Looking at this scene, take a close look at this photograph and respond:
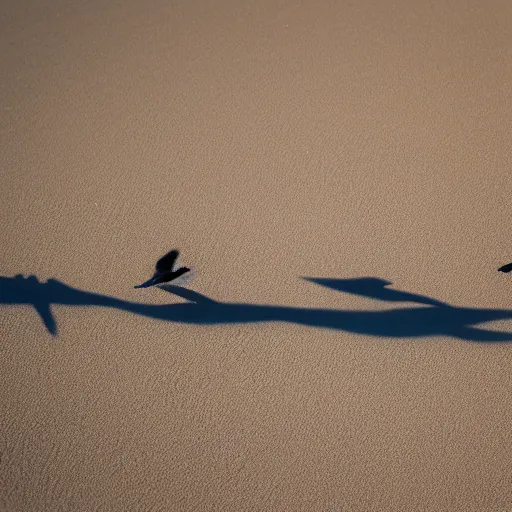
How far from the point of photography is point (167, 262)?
9.07 ft

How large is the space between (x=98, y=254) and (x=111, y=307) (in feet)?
1.18

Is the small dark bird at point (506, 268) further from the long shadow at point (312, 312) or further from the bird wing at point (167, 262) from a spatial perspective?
the bird wing at point (167, 262)

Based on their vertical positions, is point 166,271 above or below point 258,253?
below

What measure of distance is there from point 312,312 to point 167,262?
0.86 metres

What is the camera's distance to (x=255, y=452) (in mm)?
2223

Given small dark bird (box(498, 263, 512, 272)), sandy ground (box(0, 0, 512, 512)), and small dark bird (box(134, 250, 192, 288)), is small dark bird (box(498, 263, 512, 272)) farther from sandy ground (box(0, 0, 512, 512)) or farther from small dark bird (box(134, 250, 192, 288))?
small dark bird (box(134, 250, 192, 288))

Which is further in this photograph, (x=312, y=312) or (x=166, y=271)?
(x=166, y=271)

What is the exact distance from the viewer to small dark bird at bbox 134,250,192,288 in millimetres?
A: 2686

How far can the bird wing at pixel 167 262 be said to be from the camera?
274 cm

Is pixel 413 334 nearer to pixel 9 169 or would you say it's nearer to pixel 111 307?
pixel 111 307

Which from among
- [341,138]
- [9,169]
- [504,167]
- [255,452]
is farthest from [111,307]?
[504,167]

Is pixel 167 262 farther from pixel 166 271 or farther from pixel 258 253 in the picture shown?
pixel 258 253

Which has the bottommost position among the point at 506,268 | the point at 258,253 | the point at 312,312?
the point at 312,312

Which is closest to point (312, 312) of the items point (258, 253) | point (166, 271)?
point (258, 253)
